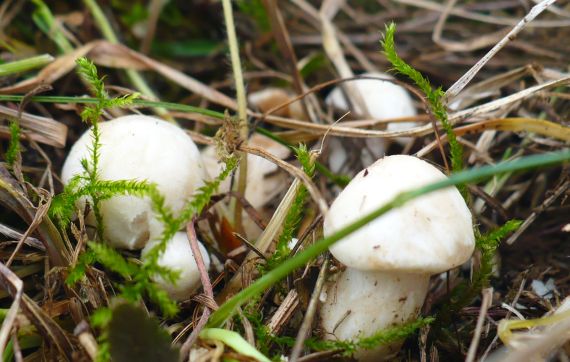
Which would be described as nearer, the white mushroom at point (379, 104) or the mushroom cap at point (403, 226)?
the mushroom cap at point (403, 226)

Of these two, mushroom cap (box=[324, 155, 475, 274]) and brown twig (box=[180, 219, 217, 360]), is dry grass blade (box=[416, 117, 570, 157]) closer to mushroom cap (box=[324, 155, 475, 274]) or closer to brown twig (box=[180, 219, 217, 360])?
mushroom cap (box=[324, 155, 475, 274])

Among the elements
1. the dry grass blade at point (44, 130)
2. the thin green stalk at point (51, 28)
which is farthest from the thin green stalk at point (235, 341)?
the thin green stalk at point (51, 28)

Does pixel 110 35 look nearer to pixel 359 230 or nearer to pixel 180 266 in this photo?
pixel 180 266

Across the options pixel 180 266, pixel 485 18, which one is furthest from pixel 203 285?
pixel 485 18

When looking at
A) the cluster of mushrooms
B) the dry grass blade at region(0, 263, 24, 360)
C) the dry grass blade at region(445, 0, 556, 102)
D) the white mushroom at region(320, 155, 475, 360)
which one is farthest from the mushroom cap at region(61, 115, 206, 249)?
the dry grass blade at region(445, 0, 556, 102)

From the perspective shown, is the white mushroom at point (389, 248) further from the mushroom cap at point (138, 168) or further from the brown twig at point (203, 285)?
the mushroom cap at point (138, 168)

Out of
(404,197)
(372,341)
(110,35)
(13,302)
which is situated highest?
(110,35)

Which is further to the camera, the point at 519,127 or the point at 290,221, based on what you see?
the point at 519,127
